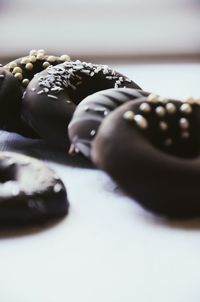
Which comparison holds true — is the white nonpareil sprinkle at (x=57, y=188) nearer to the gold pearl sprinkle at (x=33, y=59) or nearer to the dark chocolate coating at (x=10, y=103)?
the dark chocolate coating at (x=10, y=103)

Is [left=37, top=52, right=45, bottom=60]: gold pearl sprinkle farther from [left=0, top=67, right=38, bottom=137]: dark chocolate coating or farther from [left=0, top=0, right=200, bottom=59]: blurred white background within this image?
[left=0, top=0, right=200, bottom=59]: blurred white background

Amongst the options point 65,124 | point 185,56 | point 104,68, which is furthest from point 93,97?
Result: point 185,56

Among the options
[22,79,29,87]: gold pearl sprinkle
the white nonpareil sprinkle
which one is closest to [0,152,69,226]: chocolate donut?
the white nonpareil sprinkle

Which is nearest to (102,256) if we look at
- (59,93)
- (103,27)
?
(59,93)

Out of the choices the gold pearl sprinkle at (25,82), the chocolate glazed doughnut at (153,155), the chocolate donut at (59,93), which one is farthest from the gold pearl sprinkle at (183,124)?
the gold pearl sprinkle at (25,82)

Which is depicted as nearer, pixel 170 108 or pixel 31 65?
pixel 170 108

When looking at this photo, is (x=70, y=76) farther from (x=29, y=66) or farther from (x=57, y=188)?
(x=57, y=188)
